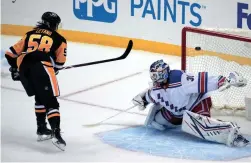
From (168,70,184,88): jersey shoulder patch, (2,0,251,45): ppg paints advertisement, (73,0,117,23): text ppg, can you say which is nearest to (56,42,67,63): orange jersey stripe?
(168,70,184,88): jersey shoulder patch

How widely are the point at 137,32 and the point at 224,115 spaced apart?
8.11 feet

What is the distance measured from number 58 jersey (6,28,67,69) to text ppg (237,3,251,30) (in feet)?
8.10

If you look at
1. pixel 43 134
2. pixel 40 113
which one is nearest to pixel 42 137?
pixel 43 134

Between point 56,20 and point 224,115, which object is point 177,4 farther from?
point 56,20

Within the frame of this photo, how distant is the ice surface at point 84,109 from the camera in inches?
133

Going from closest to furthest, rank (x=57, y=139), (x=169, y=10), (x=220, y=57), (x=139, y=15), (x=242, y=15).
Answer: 1. (x=57, y=139)
2. (x=220, y=57)
3. (x=242, y=15)
4. (x=169, y=10)
5. (x=139, y=15)

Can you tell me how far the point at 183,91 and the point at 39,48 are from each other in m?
0.92

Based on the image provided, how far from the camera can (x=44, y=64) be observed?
11.1 feet

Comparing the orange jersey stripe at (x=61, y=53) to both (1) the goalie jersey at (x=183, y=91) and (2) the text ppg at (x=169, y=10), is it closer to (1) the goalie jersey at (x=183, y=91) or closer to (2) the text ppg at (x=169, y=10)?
(1) the goalie jersey at (x=183, y=91)

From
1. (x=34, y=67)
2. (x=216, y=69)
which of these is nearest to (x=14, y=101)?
(x=34, y=67)

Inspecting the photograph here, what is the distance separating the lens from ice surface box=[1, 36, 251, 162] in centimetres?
338

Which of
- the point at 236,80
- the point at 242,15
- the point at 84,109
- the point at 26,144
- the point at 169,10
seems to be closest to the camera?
the point at 236,80

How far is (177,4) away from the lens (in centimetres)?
598

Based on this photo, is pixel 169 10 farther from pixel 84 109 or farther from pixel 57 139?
pixel 57 139
